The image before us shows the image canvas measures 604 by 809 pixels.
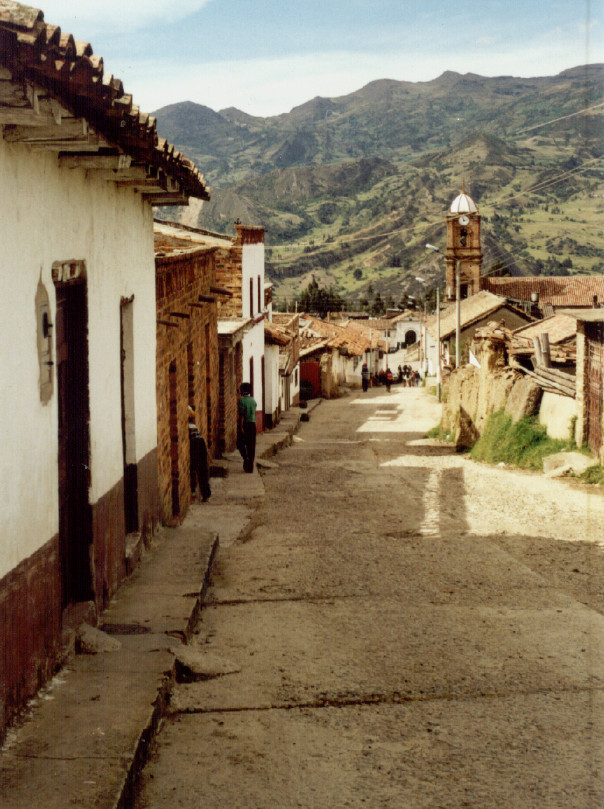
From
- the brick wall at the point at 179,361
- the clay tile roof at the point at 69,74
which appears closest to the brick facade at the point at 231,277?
the brick wall at the point at 179,361

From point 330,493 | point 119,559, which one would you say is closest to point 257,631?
point 119,559

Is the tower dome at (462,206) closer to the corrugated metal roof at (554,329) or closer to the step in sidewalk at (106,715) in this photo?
the corrugated metal roof at (554,329)

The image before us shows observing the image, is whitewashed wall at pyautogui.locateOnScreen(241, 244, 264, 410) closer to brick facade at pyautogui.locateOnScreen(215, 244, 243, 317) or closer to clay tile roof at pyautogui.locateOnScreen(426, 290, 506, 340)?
brick facade at pyautogui.locateOnScreen(215, 244, 243, 317)

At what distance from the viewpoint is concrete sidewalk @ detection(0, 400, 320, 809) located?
3709 mm

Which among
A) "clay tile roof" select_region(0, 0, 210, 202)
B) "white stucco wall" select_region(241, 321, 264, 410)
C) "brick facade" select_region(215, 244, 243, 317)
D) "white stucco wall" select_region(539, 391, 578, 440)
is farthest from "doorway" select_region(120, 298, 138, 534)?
"white stucco wall" select_region(241, 321, 264, 410)

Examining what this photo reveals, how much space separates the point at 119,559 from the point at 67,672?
1891 mm

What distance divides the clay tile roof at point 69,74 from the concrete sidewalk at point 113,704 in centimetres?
261

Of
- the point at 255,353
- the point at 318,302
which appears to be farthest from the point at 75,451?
the point at 318,302

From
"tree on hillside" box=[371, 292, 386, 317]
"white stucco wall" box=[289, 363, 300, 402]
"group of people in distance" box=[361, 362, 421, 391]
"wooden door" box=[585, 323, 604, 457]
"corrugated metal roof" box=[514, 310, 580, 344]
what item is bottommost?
"group of people in distance" box=[361, 362, 421, 391]

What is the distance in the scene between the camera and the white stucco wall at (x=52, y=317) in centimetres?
415

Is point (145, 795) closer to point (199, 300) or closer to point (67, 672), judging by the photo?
point (67, 672)

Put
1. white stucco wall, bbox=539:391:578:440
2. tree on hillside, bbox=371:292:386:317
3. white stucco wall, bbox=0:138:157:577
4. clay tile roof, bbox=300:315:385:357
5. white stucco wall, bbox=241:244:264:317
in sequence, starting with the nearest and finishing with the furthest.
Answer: white stucco wall, bbox=0:138:157:577 → white stucco wall, bbox=539:391:578:440 → white stucco wall, bbox=241:244:264:317 → clay tile roof, bbox=300:315:385:357 → tree on hillside, bbox=371:292:386:317

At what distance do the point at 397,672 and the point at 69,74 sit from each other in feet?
12.2

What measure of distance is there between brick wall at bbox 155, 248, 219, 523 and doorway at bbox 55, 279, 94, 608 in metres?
2.99
